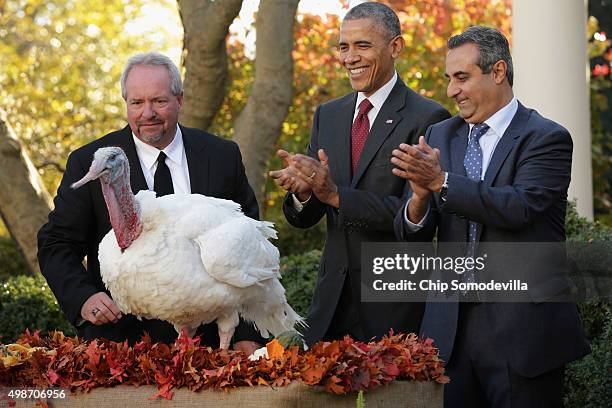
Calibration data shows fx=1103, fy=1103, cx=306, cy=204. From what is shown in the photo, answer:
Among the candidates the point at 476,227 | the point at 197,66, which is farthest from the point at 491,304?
the point at 197,66

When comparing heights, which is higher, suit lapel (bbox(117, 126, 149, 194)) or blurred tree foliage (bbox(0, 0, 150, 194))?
blurred tree foliage (bbox(0, 0, 150, 194))

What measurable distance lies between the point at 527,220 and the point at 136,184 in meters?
1.85

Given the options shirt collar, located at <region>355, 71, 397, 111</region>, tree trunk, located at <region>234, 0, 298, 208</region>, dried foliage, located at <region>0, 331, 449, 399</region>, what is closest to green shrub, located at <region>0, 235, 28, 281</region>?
tree trunk, located at <region>234, 0, 298, 208</region>

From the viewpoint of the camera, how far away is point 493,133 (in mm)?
4832

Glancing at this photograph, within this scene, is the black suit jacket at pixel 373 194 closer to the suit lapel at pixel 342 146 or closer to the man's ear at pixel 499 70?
the suit lapel at pixel 342 146

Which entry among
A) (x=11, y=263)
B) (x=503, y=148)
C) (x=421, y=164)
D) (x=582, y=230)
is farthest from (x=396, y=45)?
(x=11, y=263)

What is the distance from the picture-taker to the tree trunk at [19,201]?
9.24 meters

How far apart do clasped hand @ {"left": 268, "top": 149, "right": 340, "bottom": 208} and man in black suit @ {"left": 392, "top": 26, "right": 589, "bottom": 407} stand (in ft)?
1.18

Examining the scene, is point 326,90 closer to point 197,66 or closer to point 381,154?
point 197,66

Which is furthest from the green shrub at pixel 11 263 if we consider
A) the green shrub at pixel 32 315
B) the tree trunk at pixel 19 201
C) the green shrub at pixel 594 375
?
the green shrub at pixel 594 375

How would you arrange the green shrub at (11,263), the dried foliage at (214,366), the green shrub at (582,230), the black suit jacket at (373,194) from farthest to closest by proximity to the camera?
the green shrub at (11,263) < the green shrub at (582,230) < the black suit jacket at (373,194) < the dried foliage at (214,366)

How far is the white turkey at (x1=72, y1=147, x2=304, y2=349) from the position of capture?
15.0 feet

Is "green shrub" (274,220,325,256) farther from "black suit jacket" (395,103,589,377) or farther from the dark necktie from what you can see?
"black suit jacket" (395,103,589,377)

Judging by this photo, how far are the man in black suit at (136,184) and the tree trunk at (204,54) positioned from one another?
3.35m
